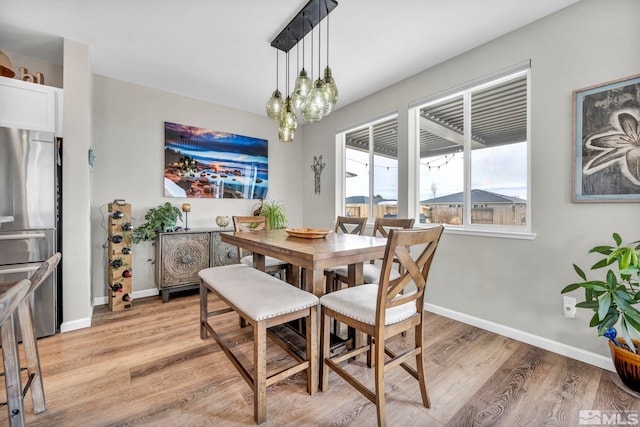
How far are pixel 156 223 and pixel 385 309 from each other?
282cm

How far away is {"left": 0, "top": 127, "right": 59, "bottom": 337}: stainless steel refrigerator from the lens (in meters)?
2.07

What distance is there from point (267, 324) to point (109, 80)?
3.43m

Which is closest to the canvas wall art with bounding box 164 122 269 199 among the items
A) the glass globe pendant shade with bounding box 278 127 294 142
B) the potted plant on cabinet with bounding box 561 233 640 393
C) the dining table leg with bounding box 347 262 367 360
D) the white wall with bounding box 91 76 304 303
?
the white wall with bounding box 91 76 304 303

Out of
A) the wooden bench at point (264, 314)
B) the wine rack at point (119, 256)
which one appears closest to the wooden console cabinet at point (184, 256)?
the wine rack at point (119, 256)

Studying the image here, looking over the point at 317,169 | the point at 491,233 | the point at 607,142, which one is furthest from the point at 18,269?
the point at 607,142

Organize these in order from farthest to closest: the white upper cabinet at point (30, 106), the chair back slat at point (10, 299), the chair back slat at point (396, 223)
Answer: the chair back slat at point (396, 223), the white upper cabinet at point (30, 106), the chair back slat at point (10, 299)

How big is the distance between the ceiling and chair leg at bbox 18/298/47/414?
2148 mm

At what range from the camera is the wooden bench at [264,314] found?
1362 mm

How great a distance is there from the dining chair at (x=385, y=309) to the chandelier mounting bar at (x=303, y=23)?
1.79 meters

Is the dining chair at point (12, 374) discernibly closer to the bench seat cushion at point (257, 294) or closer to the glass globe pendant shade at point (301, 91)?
the bench seat cushion at point (257, 294)

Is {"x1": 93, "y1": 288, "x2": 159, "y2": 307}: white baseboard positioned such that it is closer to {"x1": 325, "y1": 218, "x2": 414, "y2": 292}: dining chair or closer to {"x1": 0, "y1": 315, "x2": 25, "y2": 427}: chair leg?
{"x1": 0, "y1": 315, "x2": 25, "y2": 427}: chair leg

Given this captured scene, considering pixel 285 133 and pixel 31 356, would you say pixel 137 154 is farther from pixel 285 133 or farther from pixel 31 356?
pixel 31 356

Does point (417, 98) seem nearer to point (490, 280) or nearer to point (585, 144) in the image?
point (585, 144)

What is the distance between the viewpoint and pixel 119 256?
2.84 meters
